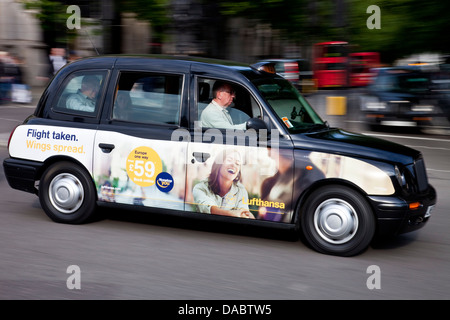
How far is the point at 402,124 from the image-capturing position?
56.4 feet

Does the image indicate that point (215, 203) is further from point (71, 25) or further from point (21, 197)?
point (71, 25)

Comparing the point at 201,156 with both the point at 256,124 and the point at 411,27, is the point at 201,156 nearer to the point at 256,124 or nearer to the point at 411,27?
the point at 256,124

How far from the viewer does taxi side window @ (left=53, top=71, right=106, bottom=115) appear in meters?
6.88

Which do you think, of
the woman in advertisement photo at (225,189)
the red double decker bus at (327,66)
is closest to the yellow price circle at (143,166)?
the woman in advertisement photo at (225,189)

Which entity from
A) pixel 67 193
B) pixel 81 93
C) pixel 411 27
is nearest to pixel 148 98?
pixel 81 93

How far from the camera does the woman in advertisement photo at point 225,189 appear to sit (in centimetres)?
619

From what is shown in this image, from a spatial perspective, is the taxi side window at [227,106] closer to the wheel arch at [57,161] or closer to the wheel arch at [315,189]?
the wheel arch at [315,189]

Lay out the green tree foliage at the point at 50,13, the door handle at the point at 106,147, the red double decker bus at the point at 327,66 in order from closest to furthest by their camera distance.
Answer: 1. the door handle at the point at 106,147
2. the green tree foliage at the point at 50,13
3. the red double decker bus at the point at 327,66

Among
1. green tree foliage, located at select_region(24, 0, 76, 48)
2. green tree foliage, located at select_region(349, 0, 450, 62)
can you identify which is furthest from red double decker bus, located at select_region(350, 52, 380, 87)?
green tree foliage, located at select_region(24, 0, 76, 48)

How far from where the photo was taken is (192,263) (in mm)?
5711
